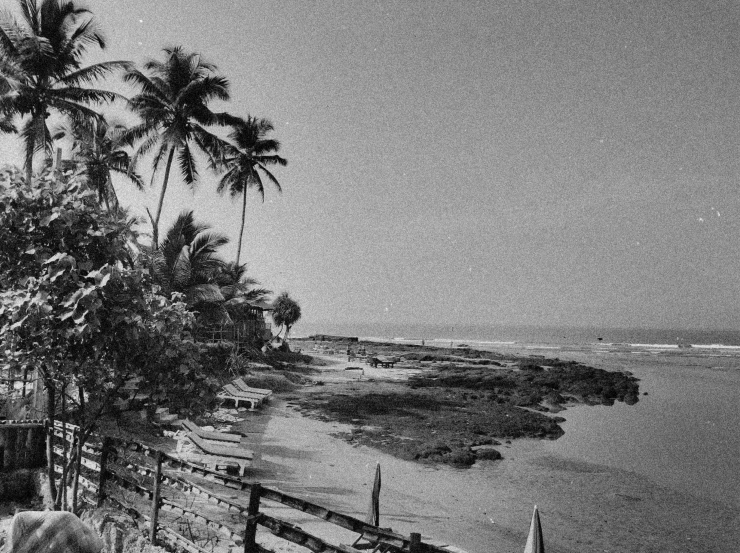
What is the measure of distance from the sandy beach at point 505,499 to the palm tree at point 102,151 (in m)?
12.5

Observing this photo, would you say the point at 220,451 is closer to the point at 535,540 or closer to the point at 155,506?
the point at 155,506

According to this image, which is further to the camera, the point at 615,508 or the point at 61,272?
the point at 615,508

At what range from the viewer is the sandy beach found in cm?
933

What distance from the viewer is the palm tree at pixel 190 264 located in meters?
15.8

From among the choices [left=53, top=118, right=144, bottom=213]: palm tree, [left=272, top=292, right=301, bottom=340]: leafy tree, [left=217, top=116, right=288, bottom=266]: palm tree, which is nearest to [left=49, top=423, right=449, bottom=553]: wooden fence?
[left=53, top=118, right=144, bottom=213]: palm tree

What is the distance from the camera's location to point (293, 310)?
50781 mm

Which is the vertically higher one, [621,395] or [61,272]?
[61,272]

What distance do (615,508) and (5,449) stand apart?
39.0 feet

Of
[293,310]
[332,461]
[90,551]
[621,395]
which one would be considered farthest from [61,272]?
[293,310]

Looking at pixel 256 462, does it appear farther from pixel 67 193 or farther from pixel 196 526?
pixel 67 193

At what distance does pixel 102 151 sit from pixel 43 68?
614cm

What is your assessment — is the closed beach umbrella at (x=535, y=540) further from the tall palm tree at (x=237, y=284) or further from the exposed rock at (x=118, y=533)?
the tall palm tree at (x=237, y=284)

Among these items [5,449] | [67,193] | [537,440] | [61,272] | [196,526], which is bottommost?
[537,440]

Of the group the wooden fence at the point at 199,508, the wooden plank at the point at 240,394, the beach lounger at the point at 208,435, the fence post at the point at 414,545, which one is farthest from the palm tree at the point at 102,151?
the fence post at the point at 414,545
